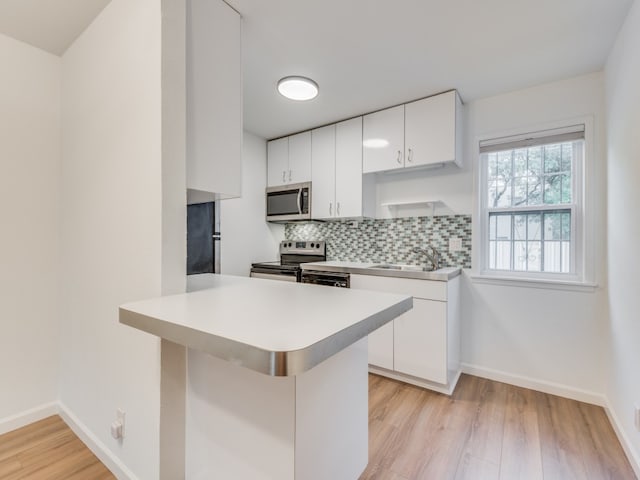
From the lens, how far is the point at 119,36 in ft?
4.91

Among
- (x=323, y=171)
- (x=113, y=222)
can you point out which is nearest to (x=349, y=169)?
(x=323, y=171)

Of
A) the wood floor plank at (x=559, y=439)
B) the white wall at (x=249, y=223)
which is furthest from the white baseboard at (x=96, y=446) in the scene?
the wood floor plank at (x=559, y=439)

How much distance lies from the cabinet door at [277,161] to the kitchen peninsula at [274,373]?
93.0 inches

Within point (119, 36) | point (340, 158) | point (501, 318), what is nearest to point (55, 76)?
point (119, 36)

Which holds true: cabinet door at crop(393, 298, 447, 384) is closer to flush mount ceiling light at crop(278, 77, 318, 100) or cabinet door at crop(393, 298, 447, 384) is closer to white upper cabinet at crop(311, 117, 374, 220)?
white upper cabinet at crop(311, 117, 374, 220)

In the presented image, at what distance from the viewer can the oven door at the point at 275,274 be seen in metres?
3.13

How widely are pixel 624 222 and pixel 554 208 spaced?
0.70 m

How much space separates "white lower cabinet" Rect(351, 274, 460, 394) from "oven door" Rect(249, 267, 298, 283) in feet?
2.66

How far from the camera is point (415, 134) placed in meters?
2.63

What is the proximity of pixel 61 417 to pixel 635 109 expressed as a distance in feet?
12.8

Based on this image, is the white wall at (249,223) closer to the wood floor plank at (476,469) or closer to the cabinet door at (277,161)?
the cabinet door at (277,161)

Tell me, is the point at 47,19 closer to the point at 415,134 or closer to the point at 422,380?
the point at 415,134

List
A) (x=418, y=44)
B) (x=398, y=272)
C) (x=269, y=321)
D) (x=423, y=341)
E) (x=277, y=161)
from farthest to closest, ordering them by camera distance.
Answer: (x=277, y=161) < (x=398, y=272) < (x=423, y=341) < (x=418, y=44) < (x=269, y=321)

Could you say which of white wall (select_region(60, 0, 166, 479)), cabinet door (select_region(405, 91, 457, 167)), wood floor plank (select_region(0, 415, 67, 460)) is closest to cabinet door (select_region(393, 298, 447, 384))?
cabinet door (select_region(405, 91, 457, 167))
